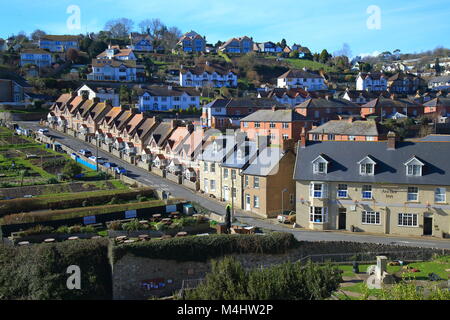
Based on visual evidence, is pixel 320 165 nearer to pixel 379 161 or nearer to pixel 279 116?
pixel 379 161

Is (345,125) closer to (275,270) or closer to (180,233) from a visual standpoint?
(180,233)

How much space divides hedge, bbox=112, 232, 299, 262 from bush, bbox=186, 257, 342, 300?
8.29m

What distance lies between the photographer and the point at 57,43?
399 feet

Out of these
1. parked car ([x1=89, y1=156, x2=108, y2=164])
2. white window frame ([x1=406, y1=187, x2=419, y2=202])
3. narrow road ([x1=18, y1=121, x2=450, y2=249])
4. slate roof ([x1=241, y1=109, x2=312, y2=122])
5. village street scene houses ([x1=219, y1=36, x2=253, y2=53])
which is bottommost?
narrow road ([x1=18, y1=121, x2=450, y2=249])

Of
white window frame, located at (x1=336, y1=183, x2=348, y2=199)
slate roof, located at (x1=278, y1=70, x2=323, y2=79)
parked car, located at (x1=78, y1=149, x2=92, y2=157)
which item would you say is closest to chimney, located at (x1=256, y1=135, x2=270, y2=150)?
white window frame, located at (x1=336, y1=183, x2=348, y2=199)

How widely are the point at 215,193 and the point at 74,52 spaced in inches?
3141

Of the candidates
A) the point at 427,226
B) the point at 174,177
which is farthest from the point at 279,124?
the point at 427,226

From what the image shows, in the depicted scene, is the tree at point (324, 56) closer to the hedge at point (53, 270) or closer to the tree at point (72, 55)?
the tree at point (72, 55)

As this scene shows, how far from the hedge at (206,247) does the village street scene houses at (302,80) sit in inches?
3221

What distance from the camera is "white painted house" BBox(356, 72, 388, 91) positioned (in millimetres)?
116688

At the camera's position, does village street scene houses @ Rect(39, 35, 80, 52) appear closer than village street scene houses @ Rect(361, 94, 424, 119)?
No

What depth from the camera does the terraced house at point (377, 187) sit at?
34469 mm

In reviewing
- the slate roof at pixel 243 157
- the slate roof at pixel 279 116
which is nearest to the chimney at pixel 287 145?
the slate roof at pixel 243 157

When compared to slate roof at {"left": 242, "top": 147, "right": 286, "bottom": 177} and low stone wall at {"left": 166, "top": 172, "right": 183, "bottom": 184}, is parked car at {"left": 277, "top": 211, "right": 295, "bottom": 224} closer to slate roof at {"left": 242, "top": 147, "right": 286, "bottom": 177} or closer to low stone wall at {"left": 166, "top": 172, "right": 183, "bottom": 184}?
slate roof at {"left": 242, "top": 147, "right": 286, "bottom": 177}
